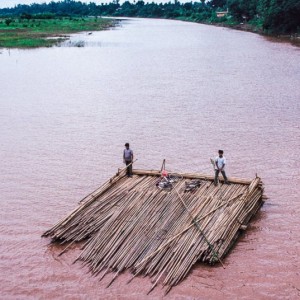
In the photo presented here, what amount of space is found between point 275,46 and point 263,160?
137 ft

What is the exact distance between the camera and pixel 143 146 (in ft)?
65.5

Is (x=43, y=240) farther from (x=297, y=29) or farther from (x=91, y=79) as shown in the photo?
(x=297, y=29)

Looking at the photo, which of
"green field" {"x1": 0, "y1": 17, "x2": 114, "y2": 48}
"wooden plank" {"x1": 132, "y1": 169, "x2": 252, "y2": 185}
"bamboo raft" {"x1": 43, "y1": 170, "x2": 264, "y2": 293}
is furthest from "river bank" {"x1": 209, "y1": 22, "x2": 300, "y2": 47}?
"bamboo raft" {"x1": 43, "y1": 170, "x2": 264, "y2": 293}

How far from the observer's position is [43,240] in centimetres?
1240

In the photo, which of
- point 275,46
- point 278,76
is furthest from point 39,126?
point 275,46

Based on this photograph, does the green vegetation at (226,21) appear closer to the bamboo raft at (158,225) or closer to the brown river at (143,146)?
the brown river at (143,146)

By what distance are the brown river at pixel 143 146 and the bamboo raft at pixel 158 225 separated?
366 mm

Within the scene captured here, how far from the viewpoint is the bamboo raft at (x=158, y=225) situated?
34.6 ft

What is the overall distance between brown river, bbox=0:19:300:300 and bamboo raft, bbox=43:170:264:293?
366 millimetres

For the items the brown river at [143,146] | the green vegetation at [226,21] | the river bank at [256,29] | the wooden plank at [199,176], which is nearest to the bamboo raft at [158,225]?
the wooden plank at [199,176]

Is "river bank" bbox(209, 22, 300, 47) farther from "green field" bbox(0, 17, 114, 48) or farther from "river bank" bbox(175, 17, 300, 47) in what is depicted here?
"green field" bbox(0, 17, 114, 48)

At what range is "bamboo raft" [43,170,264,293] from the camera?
10540 mm

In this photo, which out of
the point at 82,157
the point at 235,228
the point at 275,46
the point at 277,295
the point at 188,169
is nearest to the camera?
the point at 277,295

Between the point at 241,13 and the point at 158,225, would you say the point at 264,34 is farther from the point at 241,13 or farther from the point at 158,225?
the point at 158,225
